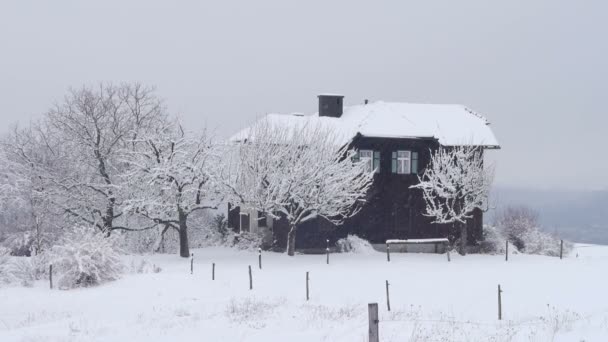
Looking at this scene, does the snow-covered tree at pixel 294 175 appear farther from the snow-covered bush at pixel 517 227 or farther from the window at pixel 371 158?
the snow-covered bush at pixel 517 227

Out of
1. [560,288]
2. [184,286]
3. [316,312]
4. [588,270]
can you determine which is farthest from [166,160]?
[588,270]

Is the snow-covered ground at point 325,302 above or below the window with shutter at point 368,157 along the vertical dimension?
below

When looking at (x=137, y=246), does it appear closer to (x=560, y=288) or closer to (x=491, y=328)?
(x=560, y=288)

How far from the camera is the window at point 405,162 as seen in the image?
39.3m

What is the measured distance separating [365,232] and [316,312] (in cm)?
2096

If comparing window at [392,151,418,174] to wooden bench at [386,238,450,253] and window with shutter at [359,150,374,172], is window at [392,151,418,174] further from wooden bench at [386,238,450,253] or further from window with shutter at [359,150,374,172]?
wooden bench at [386,238,450,253]

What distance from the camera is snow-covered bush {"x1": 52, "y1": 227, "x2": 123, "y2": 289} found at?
24.6 m

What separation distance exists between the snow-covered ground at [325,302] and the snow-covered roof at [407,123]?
25.7 feet

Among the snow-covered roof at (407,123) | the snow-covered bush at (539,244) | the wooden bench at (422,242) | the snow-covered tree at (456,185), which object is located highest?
the snow-covered roof at (407,123)

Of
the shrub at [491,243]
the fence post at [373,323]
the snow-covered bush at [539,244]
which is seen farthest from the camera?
the snow-covered bush at [539,244]

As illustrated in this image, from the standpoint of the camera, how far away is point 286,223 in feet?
122

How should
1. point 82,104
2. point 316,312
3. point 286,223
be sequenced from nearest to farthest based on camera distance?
point 316,312 → point 286,223 → point 82,104

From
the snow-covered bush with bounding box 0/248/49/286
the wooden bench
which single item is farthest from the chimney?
the snow-covered bush with bounding box 0/248/49/286

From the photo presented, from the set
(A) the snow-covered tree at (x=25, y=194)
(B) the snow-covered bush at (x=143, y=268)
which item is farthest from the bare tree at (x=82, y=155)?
(B) the snow-covered bush at (x=143, y=268)
